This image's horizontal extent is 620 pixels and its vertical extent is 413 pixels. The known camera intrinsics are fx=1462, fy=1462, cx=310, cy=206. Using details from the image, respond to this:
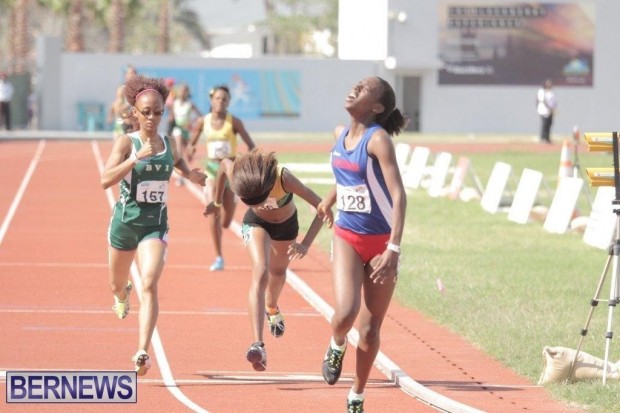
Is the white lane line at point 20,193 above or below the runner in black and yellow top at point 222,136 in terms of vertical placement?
below

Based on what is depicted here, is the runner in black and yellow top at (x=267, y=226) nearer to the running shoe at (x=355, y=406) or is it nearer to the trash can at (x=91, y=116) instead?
the running shoe at (x=355, y=406)

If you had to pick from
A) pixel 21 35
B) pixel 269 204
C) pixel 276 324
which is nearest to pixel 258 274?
pixel 269 204

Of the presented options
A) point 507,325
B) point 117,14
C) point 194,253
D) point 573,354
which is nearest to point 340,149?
point 573,354

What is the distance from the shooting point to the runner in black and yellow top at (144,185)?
33.8ft

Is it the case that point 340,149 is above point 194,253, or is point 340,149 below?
above

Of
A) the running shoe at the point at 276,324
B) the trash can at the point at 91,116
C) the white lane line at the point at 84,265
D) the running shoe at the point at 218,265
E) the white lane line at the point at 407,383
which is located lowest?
the trash can at the point at 91,116

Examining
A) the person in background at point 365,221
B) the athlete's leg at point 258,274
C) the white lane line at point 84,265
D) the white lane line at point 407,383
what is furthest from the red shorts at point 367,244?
the white lane line at point 84,265

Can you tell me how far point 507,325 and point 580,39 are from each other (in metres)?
52.5

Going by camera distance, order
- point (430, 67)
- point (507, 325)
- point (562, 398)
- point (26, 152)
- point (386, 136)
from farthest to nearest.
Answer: point (430, 67), point (26, 152), point (507, 325), point (562, 398), point (386, 136)

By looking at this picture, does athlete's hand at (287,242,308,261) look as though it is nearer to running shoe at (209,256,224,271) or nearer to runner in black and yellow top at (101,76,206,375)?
runner in black and yellow top at (101,76,206,375)

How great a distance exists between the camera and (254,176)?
10531mm

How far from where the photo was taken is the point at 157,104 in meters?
10.6

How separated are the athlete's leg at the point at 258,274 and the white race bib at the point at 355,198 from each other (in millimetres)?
1665

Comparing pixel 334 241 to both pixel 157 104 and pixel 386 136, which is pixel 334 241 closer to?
pixel 386 136
